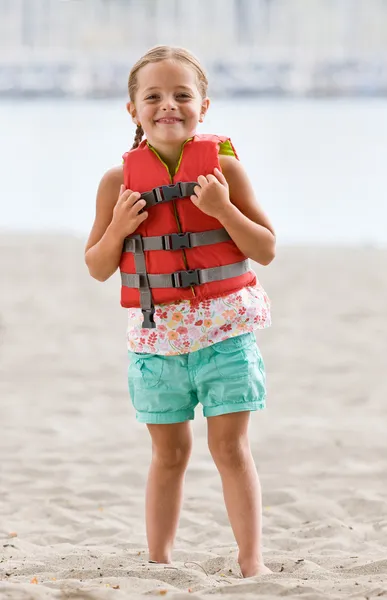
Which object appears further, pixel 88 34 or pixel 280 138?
pixel 88 34

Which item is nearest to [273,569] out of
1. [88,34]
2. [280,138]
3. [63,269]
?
[63,269]

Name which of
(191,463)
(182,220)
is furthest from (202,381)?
(191,463)

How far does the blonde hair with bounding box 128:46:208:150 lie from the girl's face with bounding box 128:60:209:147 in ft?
0.06

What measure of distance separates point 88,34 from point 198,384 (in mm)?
48968

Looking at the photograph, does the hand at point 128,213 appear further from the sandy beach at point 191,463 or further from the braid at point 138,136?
the sandy beach at point 191,463

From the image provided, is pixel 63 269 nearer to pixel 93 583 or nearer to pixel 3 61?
pixel 93 583

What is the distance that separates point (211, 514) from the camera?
4.11 m

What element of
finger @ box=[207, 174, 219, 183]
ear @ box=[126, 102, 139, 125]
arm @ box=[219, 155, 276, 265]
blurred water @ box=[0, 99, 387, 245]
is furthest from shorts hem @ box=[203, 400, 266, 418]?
blurred water @ box=[0, 99, 387, 245]

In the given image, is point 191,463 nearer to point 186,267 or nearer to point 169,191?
point 186,267

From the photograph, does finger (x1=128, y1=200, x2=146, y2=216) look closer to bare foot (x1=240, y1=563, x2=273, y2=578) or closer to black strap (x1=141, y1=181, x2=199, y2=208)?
black strap (x1=141, y1=181, x2=199, y2=208)

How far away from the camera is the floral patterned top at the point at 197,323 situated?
9.57 feet

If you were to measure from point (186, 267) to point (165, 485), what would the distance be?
0.76 meters

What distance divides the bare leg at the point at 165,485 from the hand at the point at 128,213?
67cm

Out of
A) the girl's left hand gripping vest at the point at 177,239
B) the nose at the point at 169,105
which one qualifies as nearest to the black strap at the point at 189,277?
the girl's left hand gripping vest at the point at 177,239
